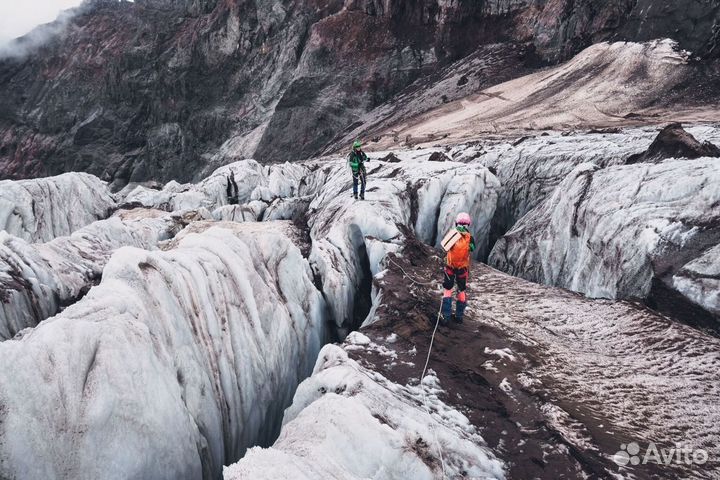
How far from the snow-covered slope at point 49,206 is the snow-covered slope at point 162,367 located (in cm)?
1437

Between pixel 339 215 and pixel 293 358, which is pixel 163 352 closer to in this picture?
pixel 293 358

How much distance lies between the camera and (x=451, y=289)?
7773 mm

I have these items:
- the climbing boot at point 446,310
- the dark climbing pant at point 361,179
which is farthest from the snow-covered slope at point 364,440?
the dark climbing pant at point 361,179

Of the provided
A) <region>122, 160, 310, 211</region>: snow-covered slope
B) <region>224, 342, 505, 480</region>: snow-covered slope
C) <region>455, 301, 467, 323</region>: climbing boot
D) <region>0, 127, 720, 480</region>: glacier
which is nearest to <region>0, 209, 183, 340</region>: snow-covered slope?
<region>0, 127, 720, 480</region>: glacier

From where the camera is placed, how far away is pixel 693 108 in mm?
19453

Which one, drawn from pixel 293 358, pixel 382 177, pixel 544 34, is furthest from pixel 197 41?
pixel 293 358

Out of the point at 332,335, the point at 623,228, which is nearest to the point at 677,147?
the point at 623,228

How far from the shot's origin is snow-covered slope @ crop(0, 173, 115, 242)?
17438mm

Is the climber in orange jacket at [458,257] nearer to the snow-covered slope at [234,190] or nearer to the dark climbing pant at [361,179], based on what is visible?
the dark climbing pant at [361,179]

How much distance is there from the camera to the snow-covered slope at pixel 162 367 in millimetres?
4234

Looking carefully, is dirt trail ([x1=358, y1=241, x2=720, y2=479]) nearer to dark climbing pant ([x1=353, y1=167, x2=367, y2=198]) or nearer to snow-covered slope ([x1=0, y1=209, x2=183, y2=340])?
dark climbing pant ([x1=353, y1=167, x2=367, y2=198])

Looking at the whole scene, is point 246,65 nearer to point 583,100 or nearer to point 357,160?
point 583,100

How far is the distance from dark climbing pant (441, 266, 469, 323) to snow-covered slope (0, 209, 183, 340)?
6.93m

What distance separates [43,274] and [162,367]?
14.7 ft
